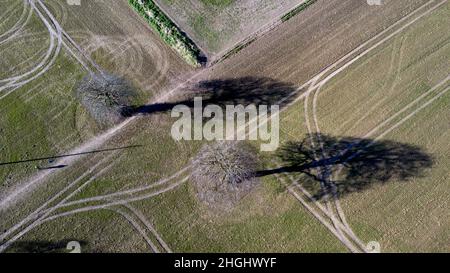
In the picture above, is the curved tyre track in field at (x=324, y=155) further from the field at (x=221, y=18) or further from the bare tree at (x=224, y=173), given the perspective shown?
the field at (x=221, y=18)

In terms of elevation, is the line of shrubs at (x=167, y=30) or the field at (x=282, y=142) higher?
the line of shrubs at (x=167, y=30)

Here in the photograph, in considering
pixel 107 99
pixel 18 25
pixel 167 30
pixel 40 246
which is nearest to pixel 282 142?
pixel 107 99

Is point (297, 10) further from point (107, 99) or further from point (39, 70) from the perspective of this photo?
point (39, 70)

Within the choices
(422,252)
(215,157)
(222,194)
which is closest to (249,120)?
(215,157)

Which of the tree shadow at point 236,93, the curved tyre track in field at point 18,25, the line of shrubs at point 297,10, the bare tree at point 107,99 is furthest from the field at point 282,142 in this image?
the bare tree at point 107,99

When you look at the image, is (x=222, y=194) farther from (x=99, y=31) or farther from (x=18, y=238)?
(x=99, y=31)

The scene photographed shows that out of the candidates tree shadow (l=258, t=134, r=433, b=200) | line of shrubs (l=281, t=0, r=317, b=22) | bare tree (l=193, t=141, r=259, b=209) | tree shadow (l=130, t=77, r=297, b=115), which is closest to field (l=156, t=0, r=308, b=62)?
line of shrubs (l=281, t=0, r=317, b=22)
